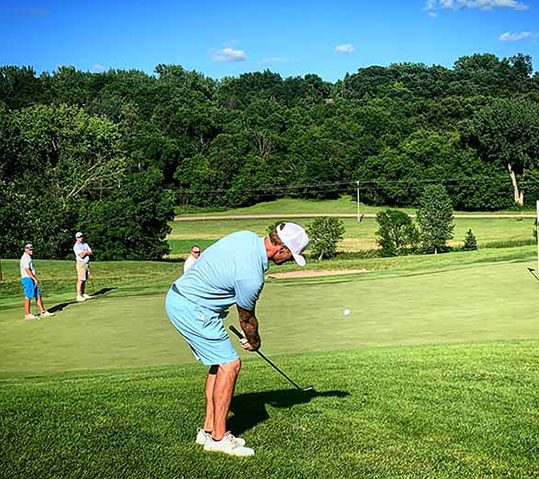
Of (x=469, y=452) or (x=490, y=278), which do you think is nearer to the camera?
(x=469, y=452)

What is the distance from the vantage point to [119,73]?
143 m

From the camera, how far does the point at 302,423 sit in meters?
7.30

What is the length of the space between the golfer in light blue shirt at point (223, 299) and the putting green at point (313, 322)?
5.63 m

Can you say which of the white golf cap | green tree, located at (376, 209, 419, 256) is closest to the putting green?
the white golf cap

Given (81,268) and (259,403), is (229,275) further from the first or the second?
(81,268)

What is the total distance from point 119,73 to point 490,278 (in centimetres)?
12945

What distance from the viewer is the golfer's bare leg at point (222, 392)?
6.55m

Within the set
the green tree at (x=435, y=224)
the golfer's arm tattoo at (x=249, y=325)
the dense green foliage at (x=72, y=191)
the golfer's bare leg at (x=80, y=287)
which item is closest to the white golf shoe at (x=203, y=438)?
the golfer's arm tattoo at (x=249, y=325)

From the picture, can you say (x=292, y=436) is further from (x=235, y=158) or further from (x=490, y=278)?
(x=235, y=158)

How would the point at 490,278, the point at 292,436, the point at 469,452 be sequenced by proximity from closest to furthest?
1. the point at 469,452
2. the point at 292,436
3. the point at 490,278

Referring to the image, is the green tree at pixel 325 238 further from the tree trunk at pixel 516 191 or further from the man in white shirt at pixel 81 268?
the tree trunk at pixel 516 191

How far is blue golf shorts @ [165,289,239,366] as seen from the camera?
6.60 metres

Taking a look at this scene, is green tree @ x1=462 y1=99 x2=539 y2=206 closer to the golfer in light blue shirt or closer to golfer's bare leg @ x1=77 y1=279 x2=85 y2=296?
golfer's bare leg @ x1=77 y1=279 x2=85 y2=296

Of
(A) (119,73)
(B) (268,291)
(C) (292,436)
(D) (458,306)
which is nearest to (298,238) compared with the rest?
(C) (292,436)
